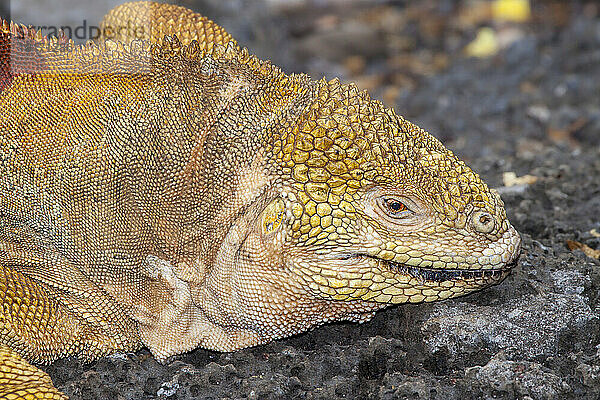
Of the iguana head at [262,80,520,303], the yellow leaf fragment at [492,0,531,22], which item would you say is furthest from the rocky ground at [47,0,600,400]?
the yellow leaf fragment at [492,0,531,22]

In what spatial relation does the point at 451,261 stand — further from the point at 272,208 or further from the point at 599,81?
the point at 599,81

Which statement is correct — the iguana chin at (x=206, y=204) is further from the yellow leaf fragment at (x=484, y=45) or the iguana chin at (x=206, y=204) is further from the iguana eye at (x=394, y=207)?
the yellow leaf fragment at (x=484, y=45)

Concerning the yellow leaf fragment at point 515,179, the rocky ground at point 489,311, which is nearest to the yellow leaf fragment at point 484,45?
the rocky ground at point 489,311

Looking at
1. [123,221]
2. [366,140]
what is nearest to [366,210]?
[366,140]

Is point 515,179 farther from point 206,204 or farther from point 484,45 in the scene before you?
point 484,45

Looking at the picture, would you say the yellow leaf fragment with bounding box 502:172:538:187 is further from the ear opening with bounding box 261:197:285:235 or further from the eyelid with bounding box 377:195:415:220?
the ear opening with bounding box 261:197:285:235

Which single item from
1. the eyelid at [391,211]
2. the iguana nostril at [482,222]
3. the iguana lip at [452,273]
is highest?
the eyelid at [391,211]
